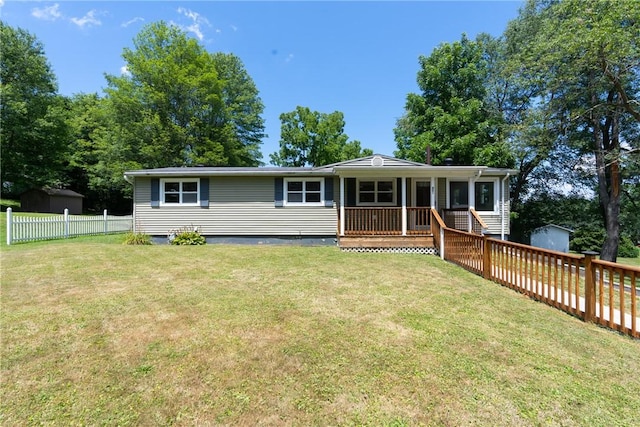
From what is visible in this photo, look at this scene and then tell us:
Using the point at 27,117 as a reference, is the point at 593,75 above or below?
below

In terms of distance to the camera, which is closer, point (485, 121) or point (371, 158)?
point (371, 158)

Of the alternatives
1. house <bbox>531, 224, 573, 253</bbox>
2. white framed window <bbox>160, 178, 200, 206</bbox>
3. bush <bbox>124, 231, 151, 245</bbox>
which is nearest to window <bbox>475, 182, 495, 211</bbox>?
house <bbox>531, 224, 573, 253</bbox>

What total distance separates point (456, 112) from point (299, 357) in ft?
63.4

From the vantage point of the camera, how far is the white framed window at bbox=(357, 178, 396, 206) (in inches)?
460

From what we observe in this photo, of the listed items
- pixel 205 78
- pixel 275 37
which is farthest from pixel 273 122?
pixel 275 37

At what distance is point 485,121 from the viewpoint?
59.0 ft

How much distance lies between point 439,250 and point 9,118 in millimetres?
34908

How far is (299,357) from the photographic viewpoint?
9.44 ft

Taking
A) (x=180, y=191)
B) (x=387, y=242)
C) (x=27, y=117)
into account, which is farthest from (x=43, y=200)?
(x=387, y=242)

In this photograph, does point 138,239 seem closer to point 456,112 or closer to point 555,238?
point 456,112

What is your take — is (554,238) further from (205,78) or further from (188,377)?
(205,78)

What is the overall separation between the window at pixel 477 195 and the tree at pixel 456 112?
5.73 meters

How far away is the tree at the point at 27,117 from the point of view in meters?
24.8

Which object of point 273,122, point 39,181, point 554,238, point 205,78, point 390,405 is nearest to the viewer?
point 390,405
